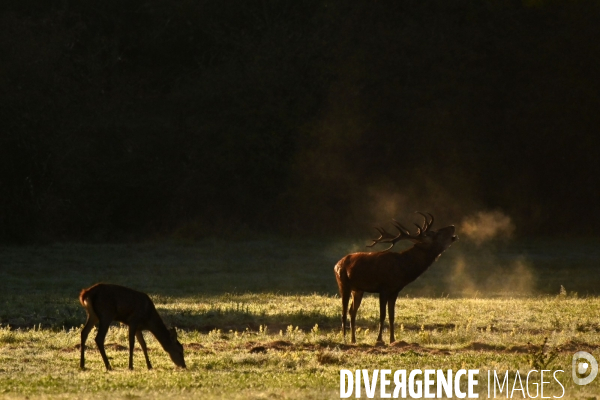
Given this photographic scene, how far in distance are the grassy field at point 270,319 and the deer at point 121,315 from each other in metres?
0.27

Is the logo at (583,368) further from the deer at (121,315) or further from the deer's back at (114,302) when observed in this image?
the deer's back at (114,302)

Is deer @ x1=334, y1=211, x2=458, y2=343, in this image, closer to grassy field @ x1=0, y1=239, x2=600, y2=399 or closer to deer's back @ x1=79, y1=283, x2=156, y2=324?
grassy field @ x1=0, y1=239, x2=600, y2=399

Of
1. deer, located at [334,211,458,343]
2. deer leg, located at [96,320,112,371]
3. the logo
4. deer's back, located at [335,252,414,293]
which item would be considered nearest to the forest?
deer, located at [334,211,458,343]

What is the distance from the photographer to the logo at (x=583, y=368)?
438 inches

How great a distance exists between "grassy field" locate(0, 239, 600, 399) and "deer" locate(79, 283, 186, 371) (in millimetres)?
270

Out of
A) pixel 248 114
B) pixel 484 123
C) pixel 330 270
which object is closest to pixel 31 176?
pixel 248 114

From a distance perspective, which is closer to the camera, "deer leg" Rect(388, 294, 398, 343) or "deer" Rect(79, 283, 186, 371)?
"deer" Rect(79, 283, 186, 371)

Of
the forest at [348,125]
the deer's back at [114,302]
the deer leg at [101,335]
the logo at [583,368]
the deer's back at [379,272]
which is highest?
the forest at [348,125]

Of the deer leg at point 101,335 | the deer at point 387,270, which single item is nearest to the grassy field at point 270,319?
the deer leg at point 101,335

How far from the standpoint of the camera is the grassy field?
11141mm

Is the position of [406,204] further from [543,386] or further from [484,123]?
[543,386]

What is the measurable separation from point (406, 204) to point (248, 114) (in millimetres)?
6818

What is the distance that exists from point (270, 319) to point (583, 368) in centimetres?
703

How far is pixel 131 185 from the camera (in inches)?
1561
